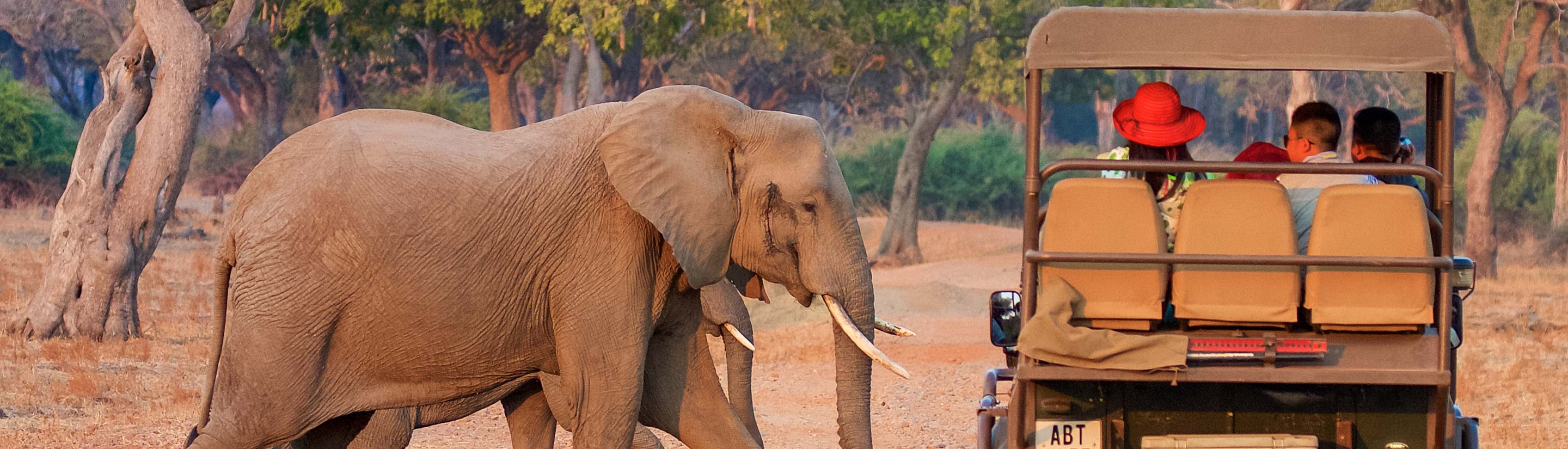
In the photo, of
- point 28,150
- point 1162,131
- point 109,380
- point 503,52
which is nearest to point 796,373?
point 109,380

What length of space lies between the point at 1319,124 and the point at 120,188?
10081 mm

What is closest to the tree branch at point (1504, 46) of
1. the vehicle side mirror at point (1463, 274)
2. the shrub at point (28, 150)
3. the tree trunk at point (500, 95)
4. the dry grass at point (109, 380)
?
the tree trunk at point (500, 95)

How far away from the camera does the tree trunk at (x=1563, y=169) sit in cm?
2416

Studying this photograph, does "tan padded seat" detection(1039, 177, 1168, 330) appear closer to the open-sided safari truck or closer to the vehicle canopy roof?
the open-sided safari truck

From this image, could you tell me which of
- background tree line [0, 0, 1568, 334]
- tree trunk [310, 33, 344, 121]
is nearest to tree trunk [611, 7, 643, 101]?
background tree line [0, 0, 1568, 334]

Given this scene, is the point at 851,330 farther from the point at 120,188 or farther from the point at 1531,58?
the point at 1531,58

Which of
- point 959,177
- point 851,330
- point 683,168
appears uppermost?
point 683,168

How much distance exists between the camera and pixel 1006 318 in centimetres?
564

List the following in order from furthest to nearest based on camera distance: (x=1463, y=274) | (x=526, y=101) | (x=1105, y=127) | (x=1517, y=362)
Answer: (x=1105, y=127), (x=526, y=101), (x=1517, y=362), (x=1463, y=274)

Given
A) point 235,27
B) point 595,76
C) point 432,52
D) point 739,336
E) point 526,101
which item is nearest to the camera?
point 739,336

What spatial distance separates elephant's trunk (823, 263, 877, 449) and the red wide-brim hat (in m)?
1.03

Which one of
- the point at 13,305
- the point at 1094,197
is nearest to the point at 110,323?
the point at 13,305

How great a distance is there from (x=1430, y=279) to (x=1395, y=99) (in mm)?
37009

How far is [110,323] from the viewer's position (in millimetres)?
13094
